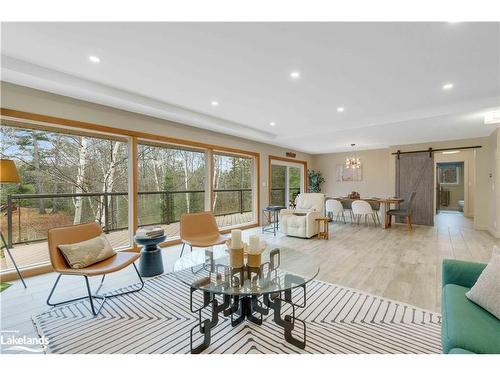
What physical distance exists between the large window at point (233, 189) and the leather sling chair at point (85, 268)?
3102mm

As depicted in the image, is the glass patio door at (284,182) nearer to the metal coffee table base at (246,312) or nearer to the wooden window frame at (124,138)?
the wooden window frame at (124,138)

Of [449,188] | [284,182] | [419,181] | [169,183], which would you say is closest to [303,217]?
[169,183]

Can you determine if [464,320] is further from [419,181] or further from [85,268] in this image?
[419,181]

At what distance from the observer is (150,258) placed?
2.99 m

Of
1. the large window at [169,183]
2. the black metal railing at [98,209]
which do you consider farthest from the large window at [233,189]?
the large window at [169,183]

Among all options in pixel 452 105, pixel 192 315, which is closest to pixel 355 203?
pixel 452 105

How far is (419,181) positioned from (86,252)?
7.92 metres

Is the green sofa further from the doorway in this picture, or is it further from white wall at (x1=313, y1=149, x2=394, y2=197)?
white wall at (x1=313, y1=149, x2=394, y2=197)

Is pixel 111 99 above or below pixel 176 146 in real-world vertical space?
above

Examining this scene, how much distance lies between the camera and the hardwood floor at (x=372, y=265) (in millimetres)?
2285

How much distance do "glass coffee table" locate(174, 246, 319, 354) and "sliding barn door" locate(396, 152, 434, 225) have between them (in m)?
6.07

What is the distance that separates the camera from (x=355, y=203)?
6.13m
